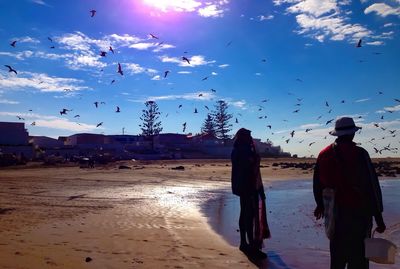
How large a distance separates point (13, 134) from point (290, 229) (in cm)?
4797

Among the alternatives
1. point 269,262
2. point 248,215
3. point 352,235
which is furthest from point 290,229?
point 352,235

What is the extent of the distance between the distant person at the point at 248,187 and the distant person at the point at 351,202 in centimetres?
272

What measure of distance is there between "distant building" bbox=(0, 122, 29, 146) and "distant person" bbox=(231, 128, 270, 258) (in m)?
48.3

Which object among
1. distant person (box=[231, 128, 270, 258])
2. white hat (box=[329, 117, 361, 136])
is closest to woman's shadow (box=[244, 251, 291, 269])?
distant person (box=[231, 128, 270, 258])

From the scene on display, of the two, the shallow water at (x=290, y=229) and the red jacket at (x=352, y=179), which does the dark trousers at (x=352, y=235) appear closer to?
the red jacket at (x=352, y=179)

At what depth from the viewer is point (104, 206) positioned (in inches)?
504

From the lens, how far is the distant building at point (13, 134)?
2050 inches

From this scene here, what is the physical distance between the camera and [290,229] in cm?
1013

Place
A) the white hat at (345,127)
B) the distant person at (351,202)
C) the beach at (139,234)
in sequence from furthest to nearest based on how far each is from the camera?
the beach at (139,234)
the white hat at (345,127)
the distant person at (351,202)

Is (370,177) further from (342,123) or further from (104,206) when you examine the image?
(104,206)

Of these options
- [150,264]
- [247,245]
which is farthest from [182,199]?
[150,264]

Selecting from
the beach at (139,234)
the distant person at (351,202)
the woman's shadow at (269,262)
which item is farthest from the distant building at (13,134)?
the distant person at (351,202)

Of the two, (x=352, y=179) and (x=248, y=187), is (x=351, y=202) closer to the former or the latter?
(x=352, y=179)

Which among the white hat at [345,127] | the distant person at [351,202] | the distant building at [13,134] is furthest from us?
the distant building at [13,134]
